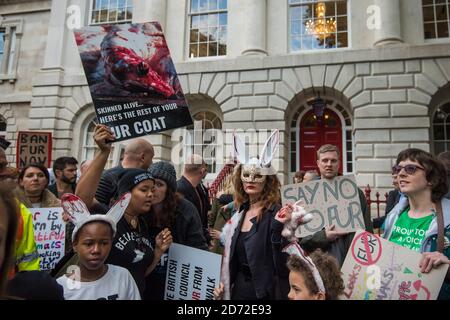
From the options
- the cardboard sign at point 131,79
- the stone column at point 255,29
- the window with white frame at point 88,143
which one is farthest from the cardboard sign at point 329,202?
the window with white frame at point 88,143

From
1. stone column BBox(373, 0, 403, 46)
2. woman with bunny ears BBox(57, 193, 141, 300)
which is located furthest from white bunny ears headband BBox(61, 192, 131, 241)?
stone column BBox(373, 0, 403, 46)

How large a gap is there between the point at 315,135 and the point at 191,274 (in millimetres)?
10903

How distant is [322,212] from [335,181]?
1.08ft

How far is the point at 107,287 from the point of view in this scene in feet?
7.72

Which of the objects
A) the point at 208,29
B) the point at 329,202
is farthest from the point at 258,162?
the point at 208,29

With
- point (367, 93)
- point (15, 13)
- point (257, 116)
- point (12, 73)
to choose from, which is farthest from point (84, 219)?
point (15, 13)

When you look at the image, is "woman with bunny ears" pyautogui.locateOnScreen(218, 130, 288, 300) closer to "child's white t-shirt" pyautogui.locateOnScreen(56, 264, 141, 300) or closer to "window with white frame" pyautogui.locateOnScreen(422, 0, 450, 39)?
"child's white t-shirt" pyautogui.locateOnScreen(56, 264, 141, 300)

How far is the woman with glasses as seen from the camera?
2604 mm

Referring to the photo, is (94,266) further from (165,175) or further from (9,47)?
(9,47)

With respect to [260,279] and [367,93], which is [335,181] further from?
[367,93]

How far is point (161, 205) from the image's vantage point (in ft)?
10.5

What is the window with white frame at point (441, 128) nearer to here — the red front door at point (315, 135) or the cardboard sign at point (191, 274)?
the red front door at point (315, 135)

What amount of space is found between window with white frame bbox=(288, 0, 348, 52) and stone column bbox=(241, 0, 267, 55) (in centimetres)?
104

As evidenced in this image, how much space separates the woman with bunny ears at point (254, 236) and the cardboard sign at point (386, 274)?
0.53 meters
